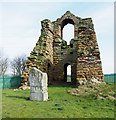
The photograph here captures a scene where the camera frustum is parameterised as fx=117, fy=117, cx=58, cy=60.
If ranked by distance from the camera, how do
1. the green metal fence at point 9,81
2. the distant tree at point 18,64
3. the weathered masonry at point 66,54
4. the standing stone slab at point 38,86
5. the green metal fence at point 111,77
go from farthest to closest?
the distant tree at point 18,64 < the green metal fence at point 111,77 < the green metal fence at point 9,81 < the weathered masonry at point 66,54 < the standing stone slab at point 38,86

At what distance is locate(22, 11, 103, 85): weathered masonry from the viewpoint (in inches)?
410

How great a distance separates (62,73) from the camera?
14109 millimetres

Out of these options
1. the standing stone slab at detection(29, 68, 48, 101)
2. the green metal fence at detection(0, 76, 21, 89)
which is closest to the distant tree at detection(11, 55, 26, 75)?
the green metal fence at detection(0, 76, 21, 89)

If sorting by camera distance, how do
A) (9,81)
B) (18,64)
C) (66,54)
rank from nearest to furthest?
1. (9,81)
2. (66,54)
3. (18,64)

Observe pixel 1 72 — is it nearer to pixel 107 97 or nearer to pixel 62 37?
pixel 62 37

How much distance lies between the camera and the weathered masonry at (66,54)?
10406 millimetres

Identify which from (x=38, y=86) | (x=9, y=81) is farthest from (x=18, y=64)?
(x=38, y=86)

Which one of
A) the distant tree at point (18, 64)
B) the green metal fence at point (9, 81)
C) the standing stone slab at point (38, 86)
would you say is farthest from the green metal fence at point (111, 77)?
the distant tree at point (18, 64)

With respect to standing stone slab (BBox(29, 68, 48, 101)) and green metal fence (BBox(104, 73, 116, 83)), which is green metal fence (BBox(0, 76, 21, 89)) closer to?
standing stone slab (BBox(29, 68, 48, 101))

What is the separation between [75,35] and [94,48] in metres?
4.54

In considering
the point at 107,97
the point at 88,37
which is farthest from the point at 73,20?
the point at 107,97

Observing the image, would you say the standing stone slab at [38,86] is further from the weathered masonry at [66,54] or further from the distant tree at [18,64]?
the distant tree at [18,64]

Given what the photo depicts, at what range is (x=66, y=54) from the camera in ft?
47.5

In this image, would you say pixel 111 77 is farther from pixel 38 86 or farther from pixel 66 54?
pixel 38 86
